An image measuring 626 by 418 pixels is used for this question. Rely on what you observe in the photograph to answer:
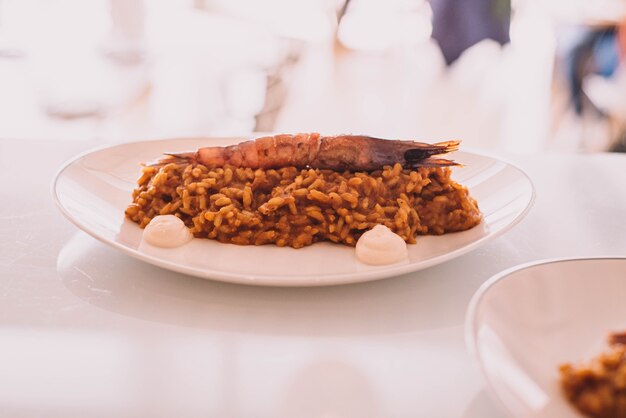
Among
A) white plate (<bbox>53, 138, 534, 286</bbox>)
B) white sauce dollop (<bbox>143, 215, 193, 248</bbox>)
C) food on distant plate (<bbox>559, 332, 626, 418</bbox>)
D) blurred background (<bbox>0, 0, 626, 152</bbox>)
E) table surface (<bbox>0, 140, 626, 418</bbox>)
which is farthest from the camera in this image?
blurred background (<bbox>0, 0, 626, 152</bbox>)

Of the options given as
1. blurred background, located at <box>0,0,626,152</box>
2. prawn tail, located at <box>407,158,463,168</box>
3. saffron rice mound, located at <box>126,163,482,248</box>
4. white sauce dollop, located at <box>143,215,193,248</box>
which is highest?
prawn tail, located at <box>407,158,463,168</box>

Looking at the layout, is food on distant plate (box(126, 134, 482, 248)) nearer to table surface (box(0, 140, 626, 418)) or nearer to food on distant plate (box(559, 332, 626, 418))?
table surface (box(0, 140, 626, 418))

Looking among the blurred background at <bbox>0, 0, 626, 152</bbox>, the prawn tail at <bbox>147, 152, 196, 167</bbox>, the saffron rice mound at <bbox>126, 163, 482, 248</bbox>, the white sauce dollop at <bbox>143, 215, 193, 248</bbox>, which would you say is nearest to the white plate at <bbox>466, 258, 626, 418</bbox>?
the saffron rice mound at <bbox>126, 163, 482, 248</bbox>

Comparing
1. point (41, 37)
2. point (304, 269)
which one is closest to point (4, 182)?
point (304, 269)

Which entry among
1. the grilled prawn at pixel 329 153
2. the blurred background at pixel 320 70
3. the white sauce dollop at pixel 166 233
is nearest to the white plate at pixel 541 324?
the grilled prawn at pixel 329 153

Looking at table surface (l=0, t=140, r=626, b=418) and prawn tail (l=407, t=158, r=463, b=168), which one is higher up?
prawn tail (l=407, t=158, r=463, b=168)

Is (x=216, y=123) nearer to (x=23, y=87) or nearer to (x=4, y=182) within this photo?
(x=23, y=87)

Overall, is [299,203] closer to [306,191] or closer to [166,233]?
[306,191]
